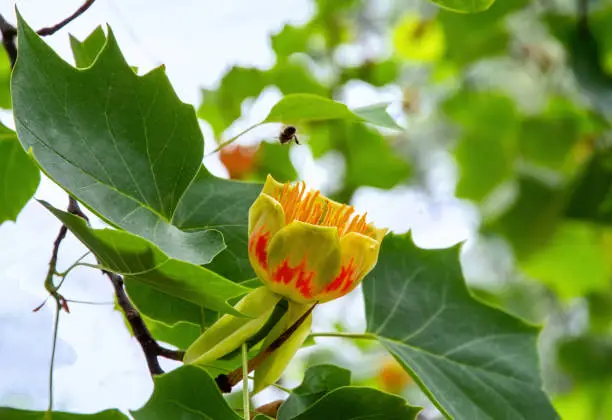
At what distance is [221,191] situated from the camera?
0.50 metres


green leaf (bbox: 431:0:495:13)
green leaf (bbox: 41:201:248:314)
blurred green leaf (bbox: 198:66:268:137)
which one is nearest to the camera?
green leaf (bbox: 41:201:248:314)

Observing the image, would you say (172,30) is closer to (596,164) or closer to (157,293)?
(596,164)

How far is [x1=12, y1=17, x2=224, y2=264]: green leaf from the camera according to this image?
1.25ft

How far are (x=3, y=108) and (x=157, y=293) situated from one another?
13.5 inches

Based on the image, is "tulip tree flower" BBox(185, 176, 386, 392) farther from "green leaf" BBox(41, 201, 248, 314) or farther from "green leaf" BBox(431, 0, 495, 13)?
"green leaf" BBox(431, 0, 495, 13)

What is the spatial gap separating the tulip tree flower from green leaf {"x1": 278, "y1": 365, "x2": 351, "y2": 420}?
2cm

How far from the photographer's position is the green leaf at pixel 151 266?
14.1 inches

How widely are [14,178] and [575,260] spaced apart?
112cm

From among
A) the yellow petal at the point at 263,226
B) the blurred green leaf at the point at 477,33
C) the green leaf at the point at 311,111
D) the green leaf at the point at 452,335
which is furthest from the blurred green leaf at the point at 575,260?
the yellow petal at the point at 263,226

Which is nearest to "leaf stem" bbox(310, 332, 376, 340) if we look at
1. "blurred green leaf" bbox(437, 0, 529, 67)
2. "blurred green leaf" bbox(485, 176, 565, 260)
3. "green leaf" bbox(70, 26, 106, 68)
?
"green leaf" bbox(70, 26, 106, 68)

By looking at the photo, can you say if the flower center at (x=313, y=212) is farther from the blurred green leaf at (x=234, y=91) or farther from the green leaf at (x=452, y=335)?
the blurred green leaf at (x=234, y=91)

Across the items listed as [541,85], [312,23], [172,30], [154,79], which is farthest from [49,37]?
[541,85]

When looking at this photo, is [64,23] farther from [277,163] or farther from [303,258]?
[277,163]

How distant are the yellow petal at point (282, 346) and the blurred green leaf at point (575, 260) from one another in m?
1.07
